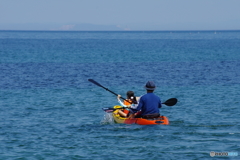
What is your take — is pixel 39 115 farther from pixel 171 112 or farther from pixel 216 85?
pixel 216 85

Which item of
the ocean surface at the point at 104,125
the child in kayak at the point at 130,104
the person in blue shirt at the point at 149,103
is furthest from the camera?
the child in kayak at the point at 130,104

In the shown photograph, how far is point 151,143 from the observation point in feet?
52.7

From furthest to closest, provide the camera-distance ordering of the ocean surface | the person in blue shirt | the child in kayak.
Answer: the child in kayak, the person in blue shirt, the ocean surface

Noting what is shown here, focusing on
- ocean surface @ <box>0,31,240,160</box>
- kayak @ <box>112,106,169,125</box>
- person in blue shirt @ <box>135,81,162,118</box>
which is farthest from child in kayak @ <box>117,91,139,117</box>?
person in blue shirt @ <box>135,81,162,118</box>

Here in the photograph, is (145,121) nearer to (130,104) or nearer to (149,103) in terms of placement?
(149,103)

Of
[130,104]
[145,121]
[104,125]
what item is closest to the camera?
[145,121]

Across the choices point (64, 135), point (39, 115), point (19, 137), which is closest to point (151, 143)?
point (64, 135)

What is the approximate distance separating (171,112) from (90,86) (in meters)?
12.3

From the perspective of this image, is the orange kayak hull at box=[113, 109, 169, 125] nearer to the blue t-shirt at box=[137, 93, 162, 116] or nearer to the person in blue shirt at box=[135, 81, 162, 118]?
the person in blue shirt at box=[135, 81, 162, 118]

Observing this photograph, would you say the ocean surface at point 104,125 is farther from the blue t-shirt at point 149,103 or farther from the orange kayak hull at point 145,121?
the blue t-shirt at point 149,103

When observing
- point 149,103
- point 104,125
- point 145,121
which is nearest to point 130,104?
point 104,125

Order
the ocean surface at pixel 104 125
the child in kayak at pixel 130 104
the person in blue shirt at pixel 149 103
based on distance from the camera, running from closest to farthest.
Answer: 1. the ocean surface at pixel 104 125
2. the person in blue shirt at pixel 149 103
3. the child in kayak at pixel 130 104

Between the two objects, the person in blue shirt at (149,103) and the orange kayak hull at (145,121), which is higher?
the person in blue shirt at (149,103)

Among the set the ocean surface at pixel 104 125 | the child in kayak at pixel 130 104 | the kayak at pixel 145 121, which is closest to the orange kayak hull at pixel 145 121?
the kayak at pixel 145 121
